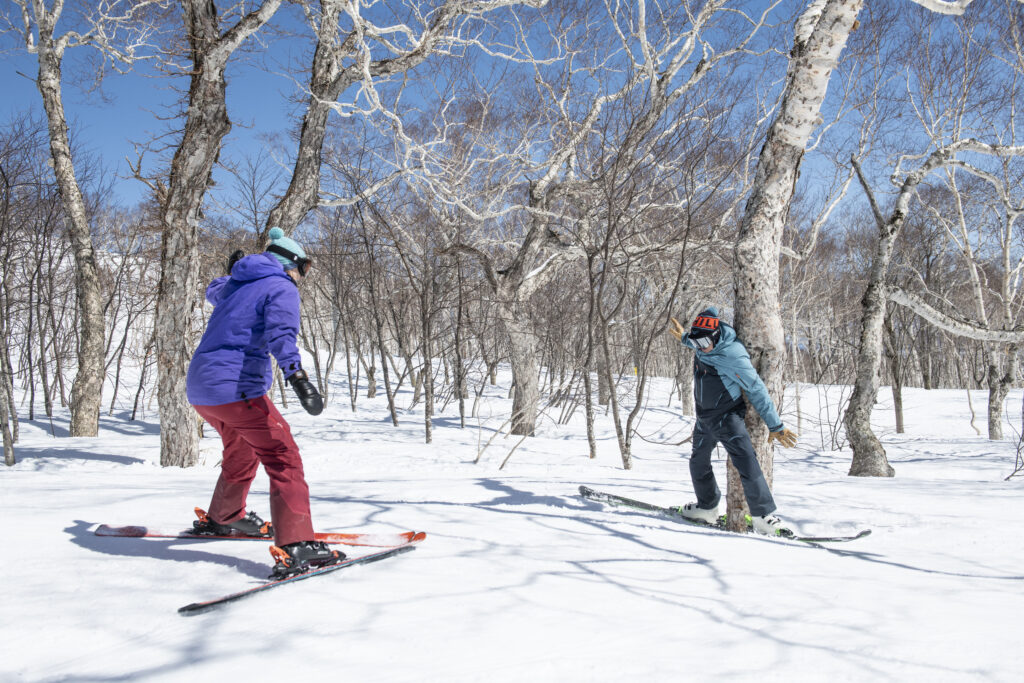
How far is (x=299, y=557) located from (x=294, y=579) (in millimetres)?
114

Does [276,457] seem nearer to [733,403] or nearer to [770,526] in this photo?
[733,403]

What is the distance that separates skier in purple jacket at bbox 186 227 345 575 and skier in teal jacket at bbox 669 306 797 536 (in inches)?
94.8

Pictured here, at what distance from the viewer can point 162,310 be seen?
696 cm

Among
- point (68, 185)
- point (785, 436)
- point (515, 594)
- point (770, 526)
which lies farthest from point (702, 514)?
point (68, 185)

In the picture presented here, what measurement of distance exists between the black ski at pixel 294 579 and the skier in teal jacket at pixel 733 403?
6.52 feet

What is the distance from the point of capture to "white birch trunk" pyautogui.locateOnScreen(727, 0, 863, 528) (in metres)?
3.94

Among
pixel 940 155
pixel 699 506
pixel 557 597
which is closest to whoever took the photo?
pixel 557 597

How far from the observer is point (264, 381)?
2668mm

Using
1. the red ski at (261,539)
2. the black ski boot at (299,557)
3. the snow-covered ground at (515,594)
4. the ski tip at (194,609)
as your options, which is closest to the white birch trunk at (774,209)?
the snow-covered ground at (515,594)

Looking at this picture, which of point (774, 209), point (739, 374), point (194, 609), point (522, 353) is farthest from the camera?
point (522, 353)

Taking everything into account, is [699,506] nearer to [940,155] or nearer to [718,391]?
[718,391]

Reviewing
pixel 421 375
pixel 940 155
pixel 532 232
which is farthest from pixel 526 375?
pixel 940 155

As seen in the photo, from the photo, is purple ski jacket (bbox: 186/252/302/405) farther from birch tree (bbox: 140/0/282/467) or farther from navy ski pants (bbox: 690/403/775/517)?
birch tree (bbox: 140/0/282/467)

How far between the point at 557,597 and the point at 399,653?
73cm
